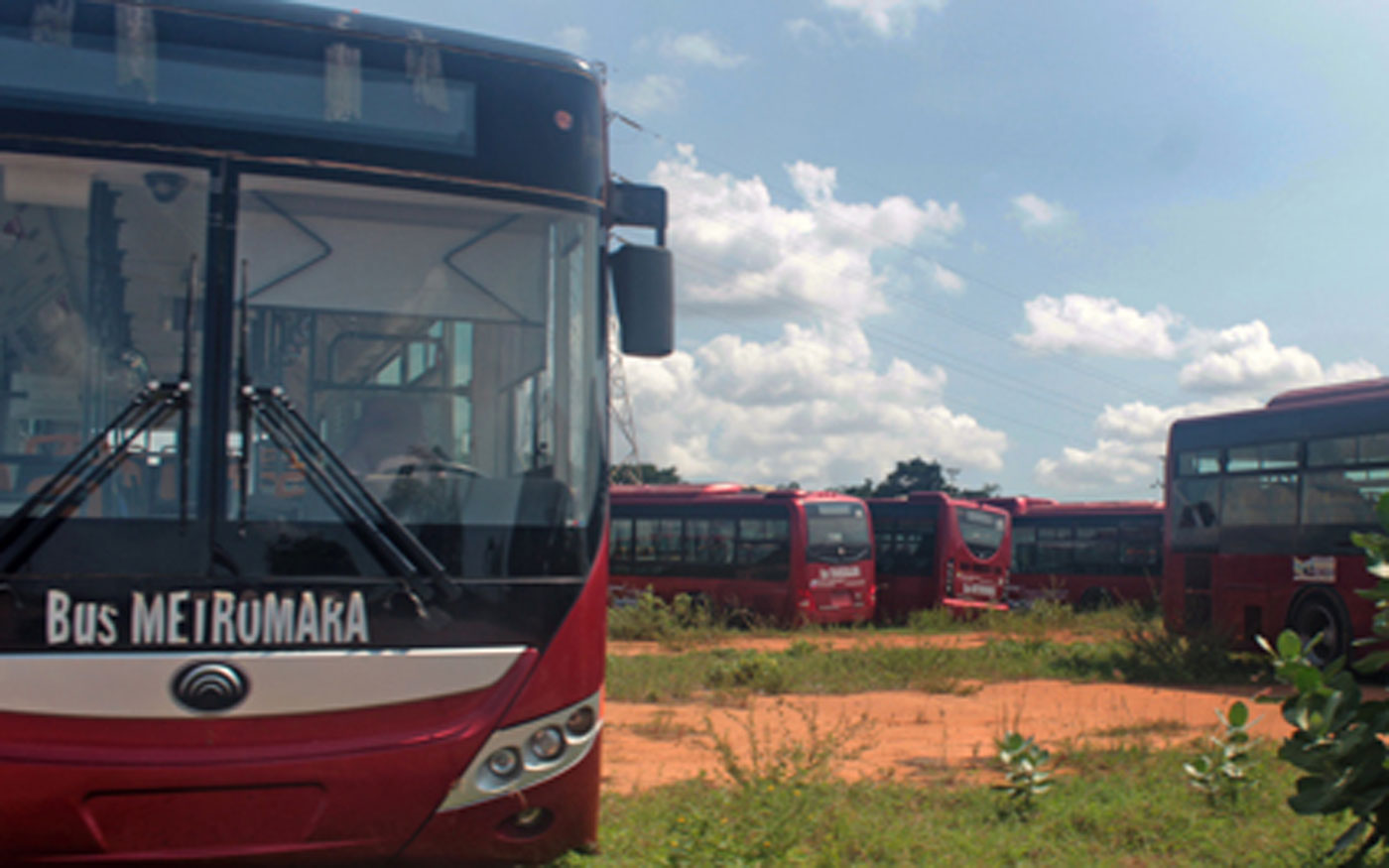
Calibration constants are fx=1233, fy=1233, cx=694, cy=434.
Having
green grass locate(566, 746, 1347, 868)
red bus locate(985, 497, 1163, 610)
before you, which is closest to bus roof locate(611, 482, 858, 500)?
red bus locate(985, 497, 1163, 610)

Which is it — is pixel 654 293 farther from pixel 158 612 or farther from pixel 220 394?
pixel 158 612

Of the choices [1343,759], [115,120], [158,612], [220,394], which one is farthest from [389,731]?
[1343,759]

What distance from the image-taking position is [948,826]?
20.0 feet

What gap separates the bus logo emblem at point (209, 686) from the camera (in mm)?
3680

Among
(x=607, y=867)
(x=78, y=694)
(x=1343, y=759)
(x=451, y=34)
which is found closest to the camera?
(x=78, y=694)

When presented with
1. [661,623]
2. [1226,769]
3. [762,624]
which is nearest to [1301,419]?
[1226,769]

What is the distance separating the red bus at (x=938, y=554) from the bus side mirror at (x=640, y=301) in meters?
20.1

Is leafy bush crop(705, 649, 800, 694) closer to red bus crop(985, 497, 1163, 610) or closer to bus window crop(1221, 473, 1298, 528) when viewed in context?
bus window crop(1221, 473, 1298, 528)

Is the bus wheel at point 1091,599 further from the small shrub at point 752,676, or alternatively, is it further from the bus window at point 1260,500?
the small shrub at point 752,676

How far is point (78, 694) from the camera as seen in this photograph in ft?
11.9

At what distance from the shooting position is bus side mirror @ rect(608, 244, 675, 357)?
4.69 meters

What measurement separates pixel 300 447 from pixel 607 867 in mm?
2139

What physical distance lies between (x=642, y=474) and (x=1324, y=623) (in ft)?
163

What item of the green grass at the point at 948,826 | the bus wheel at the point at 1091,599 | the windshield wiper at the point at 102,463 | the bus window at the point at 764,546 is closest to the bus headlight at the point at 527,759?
the green grass at the point at 948,826
